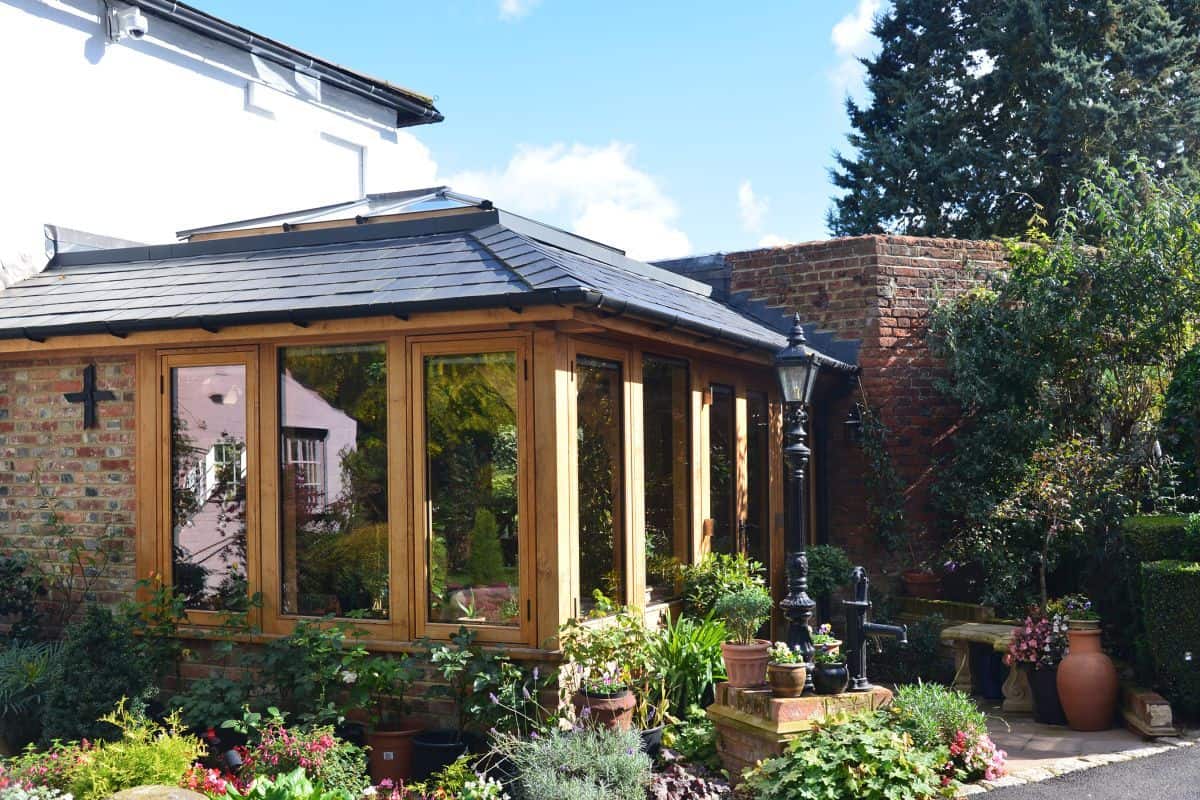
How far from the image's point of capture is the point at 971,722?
278 inches

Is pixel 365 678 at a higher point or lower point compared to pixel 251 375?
lower

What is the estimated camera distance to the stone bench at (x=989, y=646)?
9078mm

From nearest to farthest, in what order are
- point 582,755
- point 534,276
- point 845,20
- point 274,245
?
point 582,755 < point 534,276 < point 274,245 < point 845,20

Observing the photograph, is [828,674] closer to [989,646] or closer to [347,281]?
[989,646]

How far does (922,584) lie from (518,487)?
5.86 meters

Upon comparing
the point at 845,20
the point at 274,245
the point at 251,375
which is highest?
the point at 845,20

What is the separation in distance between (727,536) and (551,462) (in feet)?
11.2

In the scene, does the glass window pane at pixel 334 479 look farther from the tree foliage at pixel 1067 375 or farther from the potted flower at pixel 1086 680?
the tree foliage at pixel 1067 375

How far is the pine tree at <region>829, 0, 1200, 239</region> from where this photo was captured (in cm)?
1992

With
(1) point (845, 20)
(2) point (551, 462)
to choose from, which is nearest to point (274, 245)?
(2) point (551, 462)

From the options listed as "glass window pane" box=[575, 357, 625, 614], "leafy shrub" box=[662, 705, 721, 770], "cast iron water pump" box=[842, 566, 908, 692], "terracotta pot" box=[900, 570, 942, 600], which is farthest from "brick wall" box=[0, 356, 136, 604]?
"terracotta pot" box=[900, 570, 942, 600]

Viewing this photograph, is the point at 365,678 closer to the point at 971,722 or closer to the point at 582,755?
the point at 582,755

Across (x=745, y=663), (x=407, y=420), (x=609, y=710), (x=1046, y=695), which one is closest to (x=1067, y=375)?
(x=1046, y=695)

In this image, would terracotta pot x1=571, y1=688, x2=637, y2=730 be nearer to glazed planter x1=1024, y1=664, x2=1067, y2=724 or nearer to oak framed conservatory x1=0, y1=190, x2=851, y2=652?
oak framed conservatory x1=0, y1=190, x2=851, y2=652
